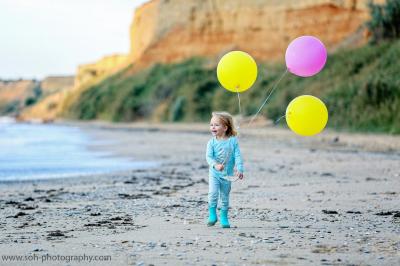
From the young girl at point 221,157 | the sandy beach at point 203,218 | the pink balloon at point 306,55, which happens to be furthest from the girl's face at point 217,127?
the pink balloon at point 306,55

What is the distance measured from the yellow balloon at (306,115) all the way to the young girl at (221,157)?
0.84 meters

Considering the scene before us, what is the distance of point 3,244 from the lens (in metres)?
5.23

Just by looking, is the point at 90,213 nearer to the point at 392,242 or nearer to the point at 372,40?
the point at 392,242

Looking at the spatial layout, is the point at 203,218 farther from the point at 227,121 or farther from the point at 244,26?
the point at 244,26

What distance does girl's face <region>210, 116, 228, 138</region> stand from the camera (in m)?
6.10

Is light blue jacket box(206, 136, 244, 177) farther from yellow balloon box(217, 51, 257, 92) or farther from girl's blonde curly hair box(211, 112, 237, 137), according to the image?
yellow balloon box(217, 51, 257, 92)

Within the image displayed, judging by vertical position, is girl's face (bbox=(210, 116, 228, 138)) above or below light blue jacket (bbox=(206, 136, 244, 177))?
above

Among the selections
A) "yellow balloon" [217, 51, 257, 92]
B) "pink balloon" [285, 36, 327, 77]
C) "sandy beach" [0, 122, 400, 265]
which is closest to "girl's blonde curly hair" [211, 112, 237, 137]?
"yellow balloon" [217, 51, 257, 92]

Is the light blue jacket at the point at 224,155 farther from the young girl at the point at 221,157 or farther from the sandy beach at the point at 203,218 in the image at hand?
the sandy beach at the point at 203,218

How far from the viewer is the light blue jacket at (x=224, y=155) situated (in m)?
6.19

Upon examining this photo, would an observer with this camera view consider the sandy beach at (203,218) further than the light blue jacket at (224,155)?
No

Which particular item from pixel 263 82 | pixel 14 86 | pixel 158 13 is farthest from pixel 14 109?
pixel 263 82

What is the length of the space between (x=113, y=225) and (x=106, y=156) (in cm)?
1149

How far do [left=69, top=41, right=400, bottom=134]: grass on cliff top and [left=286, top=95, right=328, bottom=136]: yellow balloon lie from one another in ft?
43.6
